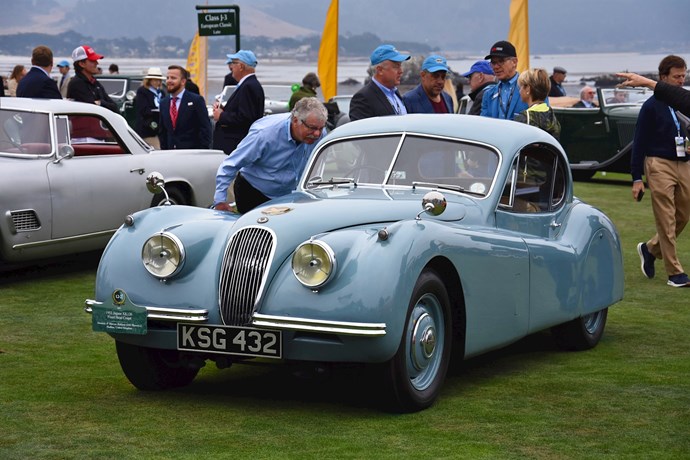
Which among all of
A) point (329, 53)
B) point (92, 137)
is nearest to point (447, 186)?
point (92, 137)

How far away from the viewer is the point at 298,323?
5742 mm

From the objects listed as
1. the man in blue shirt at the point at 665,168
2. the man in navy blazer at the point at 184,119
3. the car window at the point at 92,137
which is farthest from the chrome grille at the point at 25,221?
the man in blue shirt at the point at 665,168

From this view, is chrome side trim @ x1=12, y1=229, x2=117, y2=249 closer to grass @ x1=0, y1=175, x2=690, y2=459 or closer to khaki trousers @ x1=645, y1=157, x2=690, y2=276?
grass @ x1=0, y1=175, x2=690, y2=459

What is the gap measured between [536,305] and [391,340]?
5.47 feet

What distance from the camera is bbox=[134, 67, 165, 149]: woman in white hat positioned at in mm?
15914

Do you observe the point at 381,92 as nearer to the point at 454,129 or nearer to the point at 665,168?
the point at 454,129

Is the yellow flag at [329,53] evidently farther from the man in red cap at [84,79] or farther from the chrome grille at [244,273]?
the chrome grille at [244,273]

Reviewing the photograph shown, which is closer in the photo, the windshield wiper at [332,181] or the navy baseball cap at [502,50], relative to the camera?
the windshield wiper at [332,181]

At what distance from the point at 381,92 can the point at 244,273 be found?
12.7ft

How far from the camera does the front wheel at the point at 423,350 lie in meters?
5.86

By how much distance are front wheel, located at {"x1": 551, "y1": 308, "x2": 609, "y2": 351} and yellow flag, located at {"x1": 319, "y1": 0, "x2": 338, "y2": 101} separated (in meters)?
18.5

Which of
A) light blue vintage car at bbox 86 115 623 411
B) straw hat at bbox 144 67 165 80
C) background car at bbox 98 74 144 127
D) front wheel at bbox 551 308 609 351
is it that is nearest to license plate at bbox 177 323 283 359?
light blue vintage car at bbox 86 115 623 411

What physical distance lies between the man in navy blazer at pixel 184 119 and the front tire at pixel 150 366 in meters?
7.10

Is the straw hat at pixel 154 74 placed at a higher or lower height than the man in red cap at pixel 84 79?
lower
